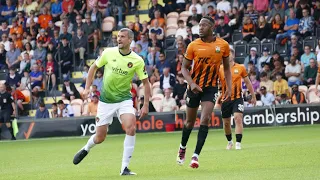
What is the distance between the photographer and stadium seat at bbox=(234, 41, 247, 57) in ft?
109

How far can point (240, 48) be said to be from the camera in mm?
33406

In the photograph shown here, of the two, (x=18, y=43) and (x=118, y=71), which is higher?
(x=118, y=71)

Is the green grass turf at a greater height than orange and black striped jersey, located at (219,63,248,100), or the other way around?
orange and black striped jersey, located at (219,63,248,100)

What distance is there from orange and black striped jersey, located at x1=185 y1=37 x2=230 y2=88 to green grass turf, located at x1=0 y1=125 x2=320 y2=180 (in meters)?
1.50

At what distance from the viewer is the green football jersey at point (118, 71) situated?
14.7m

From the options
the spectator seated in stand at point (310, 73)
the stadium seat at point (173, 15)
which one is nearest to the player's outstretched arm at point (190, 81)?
the spectator seated in stand at point (310, 73)

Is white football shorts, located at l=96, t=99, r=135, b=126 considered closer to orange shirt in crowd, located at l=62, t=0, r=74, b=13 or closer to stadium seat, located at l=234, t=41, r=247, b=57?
stadium seat, located at l=234, t=41, r=247, b=57

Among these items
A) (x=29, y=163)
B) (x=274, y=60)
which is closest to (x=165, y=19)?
(x=274, y=60)

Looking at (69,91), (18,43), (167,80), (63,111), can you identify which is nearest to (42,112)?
(63,111)

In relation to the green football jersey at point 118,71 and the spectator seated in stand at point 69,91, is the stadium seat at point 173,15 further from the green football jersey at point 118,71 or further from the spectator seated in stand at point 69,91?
the green football jersey at point 118,71

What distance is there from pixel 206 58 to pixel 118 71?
5.12 feet

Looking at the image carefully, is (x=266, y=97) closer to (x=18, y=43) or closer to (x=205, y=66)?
(x=18, y=43)

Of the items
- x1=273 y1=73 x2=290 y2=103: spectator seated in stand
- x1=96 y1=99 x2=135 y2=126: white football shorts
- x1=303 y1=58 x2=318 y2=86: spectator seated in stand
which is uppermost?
x1=96 y1=99 x2=135 y2=126: white football shorts

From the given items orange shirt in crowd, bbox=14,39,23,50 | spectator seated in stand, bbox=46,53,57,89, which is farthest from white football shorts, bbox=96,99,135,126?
orange shirt in crowd, bbox=14,39,23,50
